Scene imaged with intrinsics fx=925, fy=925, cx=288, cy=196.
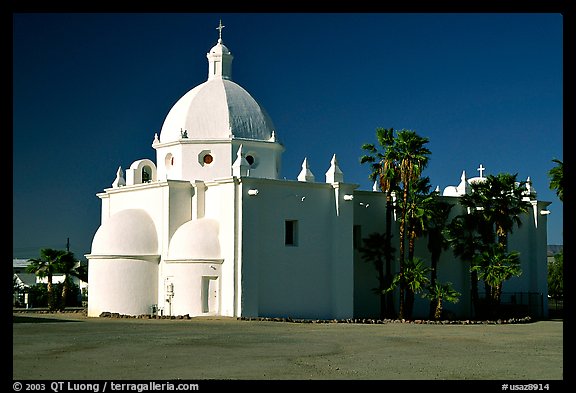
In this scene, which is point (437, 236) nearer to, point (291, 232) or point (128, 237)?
point (291, 232)

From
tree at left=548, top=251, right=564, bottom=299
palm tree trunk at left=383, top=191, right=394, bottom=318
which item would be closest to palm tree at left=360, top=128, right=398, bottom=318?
palm tree trunk at left=383, top=191, right=394, bottom=318

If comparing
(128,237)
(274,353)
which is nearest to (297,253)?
(128,237)

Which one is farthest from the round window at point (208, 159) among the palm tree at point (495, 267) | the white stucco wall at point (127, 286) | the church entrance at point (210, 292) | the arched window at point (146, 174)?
the palm tree at point (495, 267)

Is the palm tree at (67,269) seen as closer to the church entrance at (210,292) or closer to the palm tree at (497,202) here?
the church entrance at (210,292)

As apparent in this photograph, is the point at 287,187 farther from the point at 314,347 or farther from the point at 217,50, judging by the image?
the point at 314,347

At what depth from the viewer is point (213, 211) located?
38.0m

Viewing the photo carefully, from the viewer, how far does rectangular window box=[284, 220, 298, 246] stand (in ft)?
126

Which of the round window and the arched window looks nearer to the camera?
the round window

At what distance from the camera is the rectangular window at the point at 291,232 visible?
3834 cm

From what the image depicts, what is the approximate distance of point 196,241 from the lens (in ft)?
121

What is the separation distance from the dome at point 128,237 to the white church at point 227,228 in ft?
0.14

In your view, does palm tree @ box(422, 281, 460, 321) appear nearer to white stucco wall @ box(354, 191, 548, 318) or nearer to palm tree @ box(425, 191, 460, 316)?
palm tree @ box(425, 191, 460, 316)

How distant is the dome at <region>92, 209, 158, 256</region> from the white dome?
4395mm
